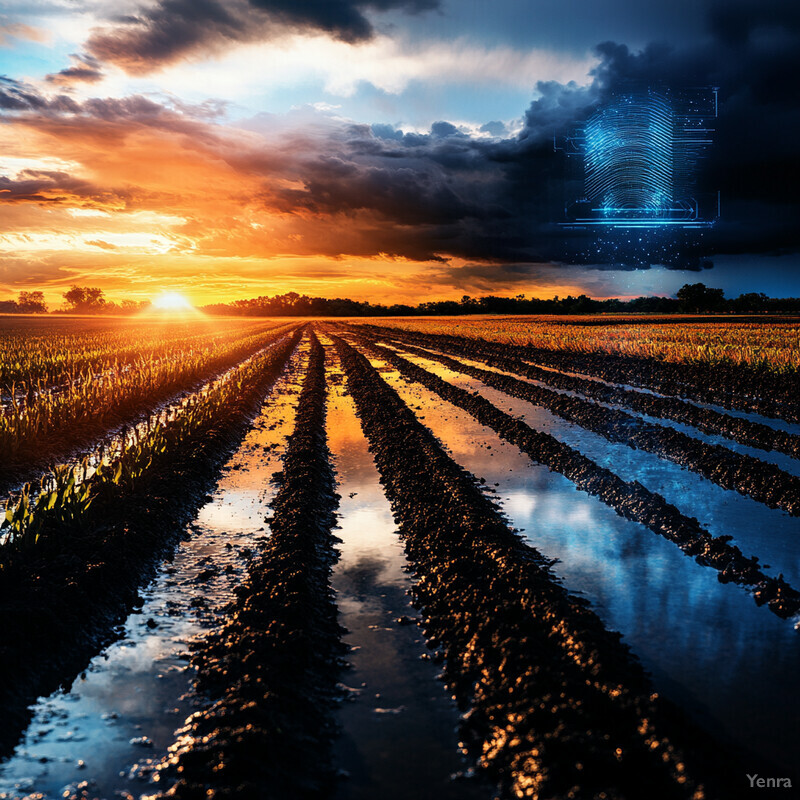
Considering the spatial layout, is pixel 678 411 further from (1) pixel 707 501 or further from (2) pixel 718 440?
(1) pixel 707 501

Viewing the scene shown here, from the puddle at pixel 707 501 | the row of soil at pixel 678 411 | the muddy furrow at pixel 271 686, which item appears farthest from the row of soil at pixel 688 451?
the muddy furrow at pixel 271 686

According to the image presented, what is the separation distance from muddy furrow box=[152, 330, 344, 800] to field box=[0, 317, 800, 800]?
0.06 ft

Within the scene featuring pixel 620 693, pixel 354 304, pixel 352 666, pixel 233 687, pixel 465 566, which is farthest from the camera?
pixel 354 304

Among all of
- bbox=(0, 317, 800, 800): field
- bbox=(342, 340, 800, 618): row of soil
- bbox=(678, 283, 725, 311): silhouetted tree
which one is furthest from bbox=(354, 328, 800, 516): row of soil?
bbox=(678, 283, 725, 311): silhouetted tree

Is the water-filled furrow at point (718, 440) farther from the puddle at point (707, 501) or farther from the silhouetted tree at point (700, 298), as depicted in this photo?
the silhouetted tree at point (700, 298)

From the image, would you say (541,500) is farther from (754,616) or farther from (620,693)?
(620,693)

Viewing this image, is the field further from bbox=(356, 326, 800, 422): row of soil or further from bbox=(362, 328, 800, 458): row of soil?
bbox=(356, 326, 800, 422): row of soil

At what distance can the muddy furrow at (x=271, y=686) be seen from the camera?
300 cm

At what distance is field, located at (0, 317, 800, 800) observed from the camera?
3119 mm

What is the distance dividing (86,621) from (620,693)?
402cm

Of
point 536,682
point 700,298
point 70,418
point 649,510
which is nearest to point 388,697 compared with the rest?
point 536,682

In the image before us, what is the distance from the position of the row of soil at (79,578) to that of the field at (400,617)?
0.07 feet

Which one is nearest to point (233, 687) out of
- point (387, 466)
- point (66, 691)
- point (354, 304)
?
point (66, 691)

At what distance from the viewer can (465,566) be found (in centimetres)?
552
